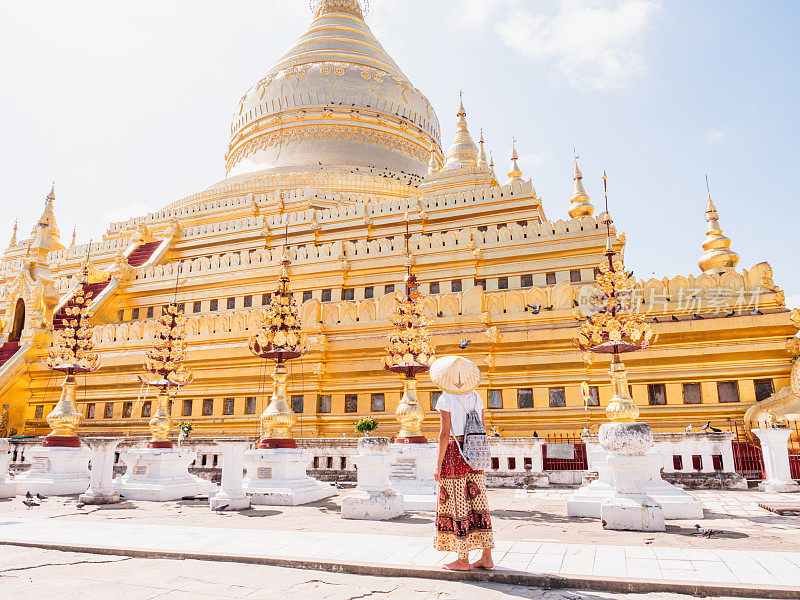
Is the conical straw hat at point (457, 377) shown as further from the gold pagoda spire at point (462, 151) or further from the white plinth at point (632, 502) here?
the gold pagoda spire at point (462, 151)

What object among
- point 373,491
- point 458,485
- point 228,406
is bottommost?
point 373,491

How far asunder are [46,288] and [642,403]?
83.3ft

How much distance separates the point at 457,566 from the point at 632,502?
11.5 feet

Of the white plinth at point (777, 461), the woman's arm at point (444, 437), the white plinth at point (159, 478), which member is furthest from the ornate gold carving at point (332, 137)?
the woman's arm at point (444, 437)

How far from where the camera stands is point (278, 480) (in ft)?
38.5

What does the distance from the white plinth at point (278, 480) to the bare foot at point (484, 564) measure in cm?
656

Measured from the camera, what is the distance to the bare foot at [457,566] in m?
5.36

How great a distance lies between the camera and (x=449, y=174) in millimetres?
29219

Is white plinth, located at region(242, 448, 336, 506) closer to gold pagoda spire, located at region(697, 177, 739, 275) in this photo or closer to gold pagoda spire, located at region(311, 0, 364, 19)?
gold pagoda spire, located at region(697, 177, 739, 275)

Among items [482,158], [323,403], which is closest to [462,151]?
[482,158]

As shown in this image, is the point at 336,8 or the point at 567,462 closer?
the point at 567,462

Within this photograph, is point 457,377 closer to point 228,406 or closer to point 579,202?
point 228,406

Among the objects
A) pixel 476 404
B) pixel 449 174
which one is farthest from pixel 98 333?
pixel 476 404

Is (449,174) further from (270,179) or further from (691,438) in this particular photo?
(691,438)
